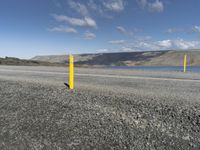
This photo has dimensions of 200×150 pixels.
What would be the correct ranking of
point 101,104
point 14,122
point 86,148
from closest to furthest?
point 86,148 → point 14,122 → point 101,104

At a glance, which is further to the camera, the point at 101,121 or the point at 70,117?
the point at 70,117

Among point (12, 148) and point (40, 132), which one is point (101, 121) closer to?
point (40, 132)

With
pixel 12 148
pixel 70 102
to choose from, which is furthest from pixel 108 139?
pixel 70 102

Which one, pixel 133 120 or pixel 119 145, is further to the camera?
pixel 133 120

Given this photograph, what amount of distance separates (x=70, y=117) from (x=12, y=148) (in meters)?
1.13

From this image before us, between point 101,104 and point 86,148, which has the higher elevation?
point 101,104

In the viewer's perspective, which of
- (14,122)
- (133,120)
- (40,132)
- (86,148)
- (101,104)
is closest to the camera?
(86,148)

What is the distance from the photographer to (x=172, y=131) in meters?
2.85

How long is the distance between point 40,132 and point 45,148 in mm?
468

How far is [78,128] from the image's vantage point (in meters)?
3.06

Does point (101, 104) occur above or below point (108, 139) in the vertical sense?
above

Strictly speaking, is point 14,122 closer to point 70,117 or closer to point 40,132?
point 40,132

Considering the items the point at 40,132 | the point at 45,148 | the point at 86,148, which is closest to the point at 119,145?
the point at 86,148

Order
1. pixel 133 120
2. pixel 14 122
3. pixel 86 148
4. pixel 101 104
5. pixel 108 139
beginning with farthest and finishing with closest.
Answer: pixel 101 104
pixel 14 122
pixel 133 120
pixel 108 139
pixel 86 148
